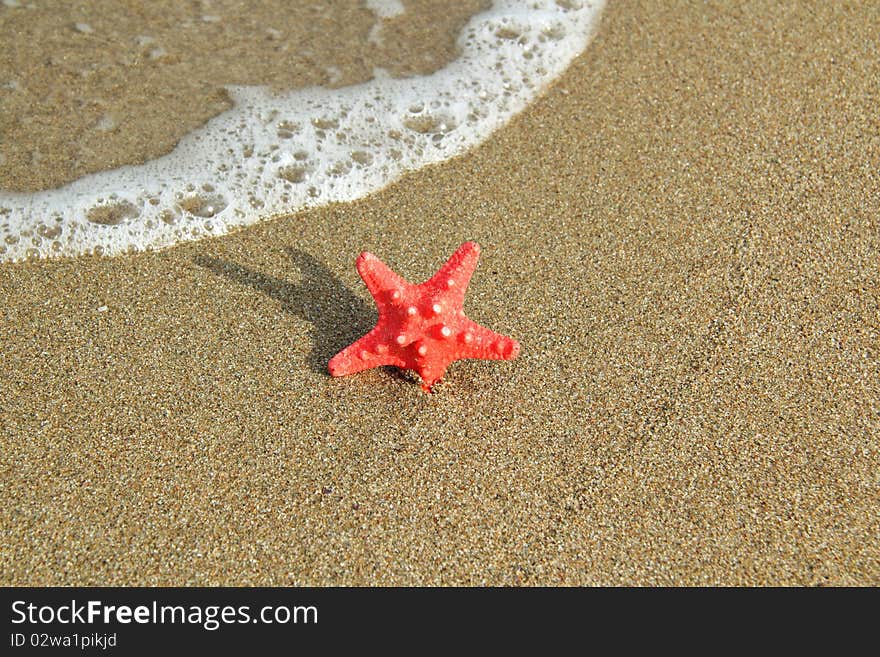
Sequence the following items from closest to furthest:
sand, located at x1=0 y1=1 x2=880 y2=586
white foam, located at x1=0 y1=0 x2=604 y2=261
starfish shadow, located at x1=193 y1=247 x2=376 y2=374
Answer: sand, located at x1=0 y1=1 x2=880 y2=586
starfish shadow, located at x1=193 y1=247 x2=376 y2=374
white foam, located at x1=0 y1=0 x2=604 y2=261

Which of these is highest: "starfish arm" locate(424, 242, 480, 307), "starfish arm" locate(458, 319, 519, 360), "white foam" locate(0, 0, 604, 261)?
"white foam" locate(0, 0, 604, 261)

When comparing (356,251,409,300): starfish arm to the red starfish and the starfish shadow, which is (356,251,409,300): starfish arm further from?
the starfish shadow

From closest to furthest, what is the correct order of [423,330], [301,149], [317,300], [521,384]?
[423,330] → [521,384] → [317,300] → [301,149]

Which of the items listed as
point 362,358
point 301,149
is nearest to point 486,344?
point 362,358

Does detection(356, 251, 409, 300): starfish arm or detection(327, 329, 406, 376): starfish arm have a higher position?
detection(356, 251, 409, 300): starfish arm

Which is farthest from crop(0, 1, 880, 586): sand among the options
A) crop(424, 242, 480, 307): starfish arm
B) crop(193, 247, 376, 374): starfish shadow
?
crop(424, 242, 480, 307): starfish arm

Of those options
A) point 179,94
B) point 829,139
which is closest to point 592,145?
point 829,139

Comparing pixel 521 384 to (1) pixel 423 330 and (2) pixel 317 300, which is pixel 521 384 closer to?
(1) pixel 423 330

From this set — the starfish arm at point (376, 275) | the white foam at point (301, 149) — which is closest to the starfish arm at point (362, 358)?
the starfish arm at point (376, 275)

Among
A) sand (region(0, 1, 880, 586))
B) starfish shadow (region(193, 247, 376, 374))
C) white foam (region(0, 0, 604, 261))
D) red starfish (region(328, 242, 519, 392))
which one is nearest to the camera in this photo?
sand (region(0, 1, 880, 586))
